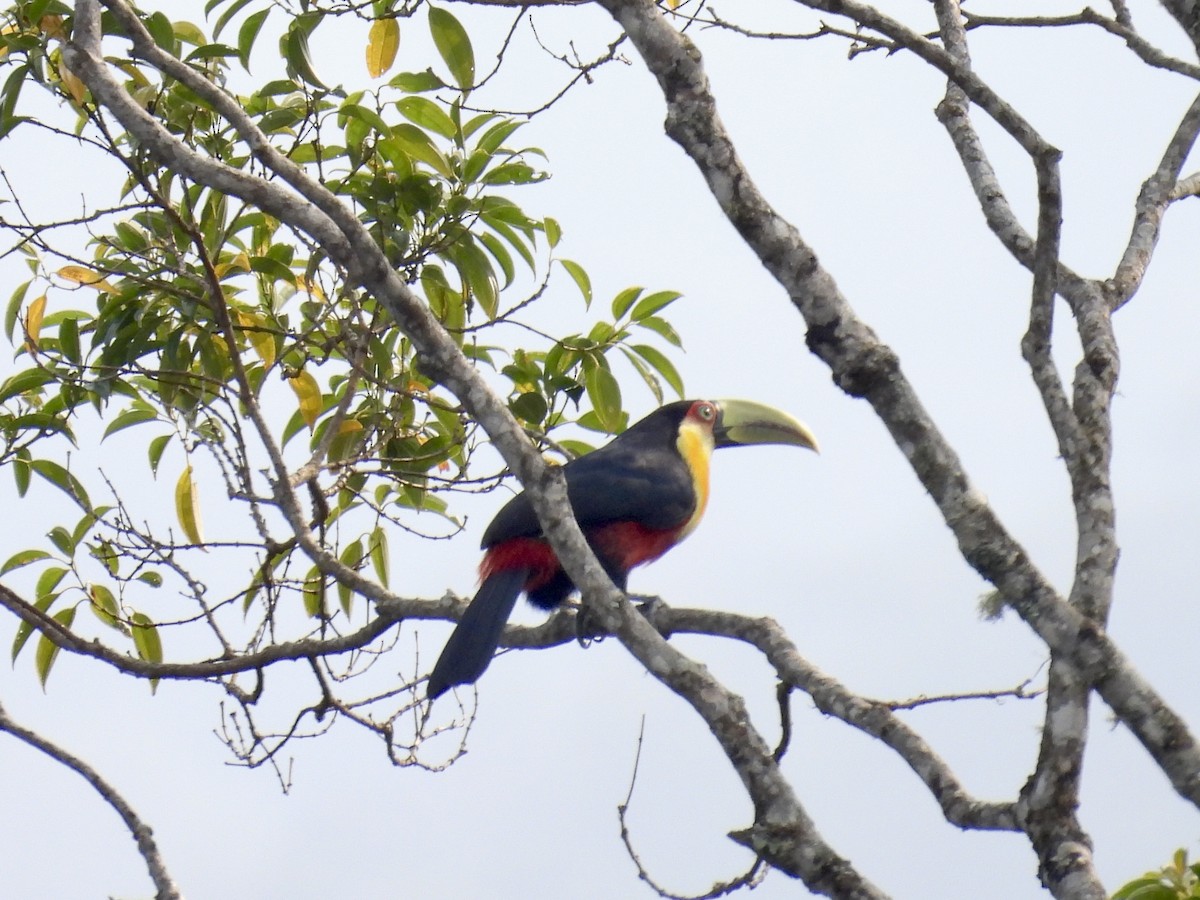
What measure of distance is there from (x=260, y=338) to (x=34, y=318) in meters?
0.63

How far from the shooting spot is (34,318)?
414 cm

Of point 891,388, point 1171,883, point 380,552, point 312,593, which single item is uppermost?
point 380,552

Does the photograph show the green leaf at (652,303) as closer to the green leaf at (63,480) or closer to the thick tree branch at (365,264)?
the thick tree branch at (365,264)

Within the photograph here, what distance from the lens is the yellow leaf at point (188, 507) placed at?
438 centimetres

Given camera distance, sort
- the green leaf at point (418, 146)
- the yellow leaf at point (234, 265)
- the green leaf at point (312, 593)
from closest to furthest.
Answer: the green leaf at point (418, 146) < the yellow leaf at point (234, 265) < the green leaf at point (312, 593)

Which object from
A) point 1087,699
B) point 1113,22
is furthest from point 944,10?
point 1087,699

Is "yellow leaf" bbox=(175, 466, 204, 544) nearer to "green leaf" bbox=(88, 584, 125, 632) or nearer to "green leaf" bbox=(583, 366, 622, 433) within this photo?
"green leaf" bbox=(88, 584, 125, 632)

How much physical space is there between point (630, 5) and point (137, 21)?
4.17 feet

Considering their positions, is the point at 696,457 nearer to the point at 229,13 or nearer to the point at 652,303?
the point at 652,303

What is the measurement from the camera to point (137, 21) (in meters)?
3.51

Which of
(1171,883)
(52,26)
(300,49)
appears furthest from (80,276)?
(1171,883)

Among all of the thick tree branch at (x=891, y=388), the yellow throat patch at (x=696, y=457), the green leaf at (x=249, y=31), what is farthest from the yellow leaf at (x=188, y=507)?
the thick tree branch at (x=891, y=388)

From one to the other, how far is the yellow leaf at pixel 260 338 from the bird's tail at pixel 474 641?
943 millimetres

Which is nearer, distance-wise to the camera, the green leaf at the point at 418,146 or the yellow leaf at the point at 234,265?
the green leaf at the point at 418,146
